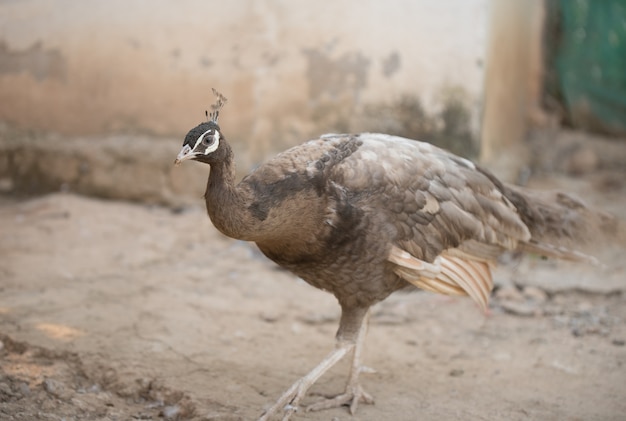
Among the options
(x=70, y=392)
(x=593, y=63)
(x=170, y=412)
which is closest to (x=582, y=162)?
(x=593, y=63)

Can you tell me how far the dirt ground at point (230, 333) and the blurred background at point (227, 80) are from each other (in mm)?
458

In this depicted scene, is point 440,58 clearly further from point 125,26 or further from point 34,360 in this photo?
point 34,360

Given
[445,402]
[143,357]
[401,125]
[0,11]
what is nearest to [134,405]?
[143,357]

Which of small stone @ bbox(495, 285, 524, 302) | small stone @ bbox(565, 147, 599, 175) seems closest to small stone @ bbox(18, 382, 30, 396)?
small stone @ bbox(495, 285, 524, 302)

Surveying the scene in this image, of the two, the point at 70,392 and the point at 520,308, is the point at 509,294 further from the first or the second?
the point at 70,392

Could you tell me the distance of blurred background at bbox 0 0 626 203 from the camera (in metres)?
5.75

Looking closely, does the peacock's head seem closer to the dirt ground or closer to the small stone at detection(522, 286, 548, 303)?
the dirt ground

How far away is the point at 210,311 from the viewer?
4785mm

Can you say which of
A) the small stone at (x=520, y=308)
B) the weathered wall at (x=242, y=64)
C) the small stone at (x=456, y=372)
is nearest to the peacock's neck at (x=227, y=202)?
the small stone at (x=456, y=372)

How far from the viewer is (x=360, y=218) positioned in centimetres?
353

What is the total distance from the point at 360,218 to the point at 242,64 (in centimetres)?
274

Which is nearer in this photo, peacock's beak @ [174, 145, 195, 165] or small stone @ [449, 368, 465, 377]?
peacock's beak @ [174, 145, 195, 165]

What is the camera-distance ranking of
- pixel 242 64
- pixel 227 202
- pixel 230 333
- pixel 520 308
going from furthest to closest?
1. pixel 242 64
2. pixel 520 308
3. pixel 230 333
4. pixel 227 202

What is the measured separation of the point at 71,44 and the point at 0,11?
1.97 feet
